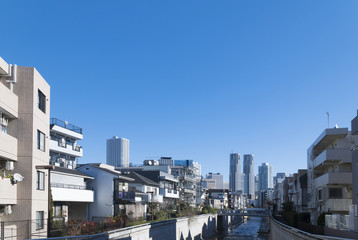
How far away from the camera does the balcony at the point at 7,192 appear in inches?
995

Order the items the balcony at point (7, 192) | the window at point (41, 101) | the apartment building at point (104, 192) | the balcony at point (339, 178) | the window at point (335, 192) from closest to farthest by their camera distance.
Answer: the balcony at point (7, 192) → the window at point (41, 101) → the balcony at point (339, 178) → the window at point (335, 192) → the apartment building at point (104, 192)

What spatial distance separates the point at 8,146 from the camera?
26203mm

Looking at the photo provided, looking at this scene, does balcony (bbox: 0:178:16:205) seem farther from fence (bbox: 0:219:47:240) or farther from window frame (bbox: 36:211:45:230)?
window frame (bbox: 36:211:45:230)

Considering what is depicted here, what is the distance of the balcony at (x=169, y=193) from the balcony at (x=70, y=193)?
29.5 meters

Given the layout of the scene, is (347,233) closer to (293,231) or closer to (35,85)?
(293,231)

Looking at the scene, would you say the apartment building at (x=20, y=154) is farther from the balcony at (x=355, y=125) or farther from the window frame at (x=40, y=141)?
the balcony at (x=355, y=125)

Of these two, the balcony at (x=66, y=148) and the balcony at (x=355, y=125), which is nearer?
the balcony at (x=355, y=125)

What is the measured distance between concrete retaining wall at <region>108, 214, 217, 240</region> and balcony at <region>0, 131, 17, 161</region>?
9263mm

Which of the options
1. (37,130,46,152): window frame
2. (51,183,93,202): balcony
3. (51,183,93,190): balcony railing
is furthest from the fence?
(51,183,93,190): balcony railing

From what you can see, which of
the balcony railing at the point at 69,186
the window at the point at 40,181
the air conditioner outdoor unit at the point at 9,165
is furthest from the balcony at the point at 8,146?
the balcony railing at the point at 69,186

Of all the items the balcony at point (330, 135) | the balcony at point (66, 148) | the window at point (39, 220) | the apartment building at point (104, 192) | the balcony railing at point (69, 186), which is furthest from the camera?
the balcony at point (66, 148)

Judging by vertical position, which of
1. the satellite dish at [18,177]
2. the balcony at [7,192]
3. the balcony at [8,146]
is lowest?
the balcony at [7,192]

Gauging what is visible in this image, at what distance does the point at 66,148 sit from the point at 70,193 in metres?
15.1

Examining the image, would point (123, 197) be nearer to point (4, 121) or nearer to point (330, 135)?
point (330, 135)
